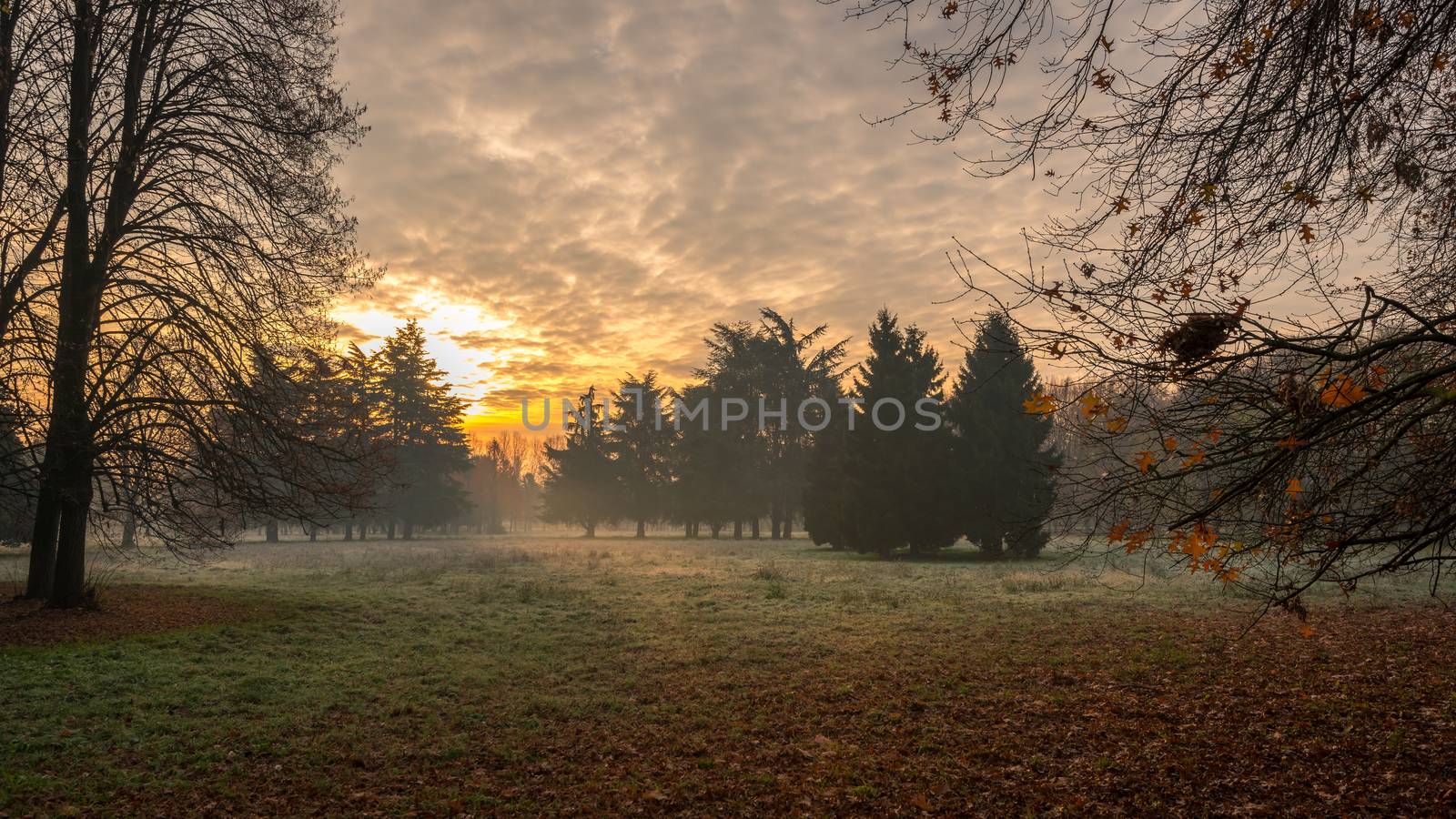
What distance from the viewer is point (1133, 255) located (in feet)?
17.7

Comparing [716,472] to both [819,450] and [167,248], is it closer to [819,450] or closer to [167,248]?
[819,450]

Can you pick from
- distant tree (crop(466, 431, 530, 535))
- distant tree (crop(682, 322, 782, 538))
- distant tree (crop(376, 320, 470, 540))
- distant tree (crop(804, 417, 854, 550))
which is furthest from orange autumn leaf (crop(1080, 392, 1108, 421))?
distant tree (crop(466, 431, 530, 535))

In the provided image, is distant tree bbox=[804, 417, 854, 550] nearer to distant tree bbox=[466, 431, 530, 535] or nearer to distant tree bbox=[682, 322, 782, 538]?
distant tree bbox=[682, 322, 782, 538]

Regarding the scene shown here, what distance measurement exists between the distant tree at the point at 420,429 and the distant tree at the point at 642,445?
12190 mm

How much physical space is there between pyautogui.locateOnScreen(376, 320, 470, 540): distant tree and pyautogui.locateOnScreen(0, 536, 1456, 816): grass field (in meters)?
39.1


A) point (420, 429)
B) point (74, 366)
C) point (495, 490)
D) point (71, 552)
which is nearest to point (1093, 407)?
point (74, 366)

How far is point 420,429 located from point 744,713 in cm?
5108

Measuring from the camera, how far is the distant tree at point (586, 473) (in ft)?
193

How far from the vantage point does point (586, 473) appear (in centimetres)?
5881

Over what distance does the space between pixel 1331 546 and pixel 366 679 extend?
1018cm

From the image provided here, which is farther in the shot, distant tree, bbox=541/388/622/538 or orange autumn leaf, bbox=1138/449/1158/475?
distant tree, bbox=541/388/622/538

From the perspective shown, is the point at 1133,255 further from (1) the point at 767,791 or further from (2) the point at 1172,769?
(1) the point at 767,791

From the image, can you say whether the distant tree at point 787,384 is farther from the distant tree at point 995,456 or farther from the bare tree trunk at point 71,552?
the bare tree trunk at point 71,552

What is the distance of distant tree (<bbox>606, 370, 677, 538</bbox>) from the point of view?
5741 centimetres
